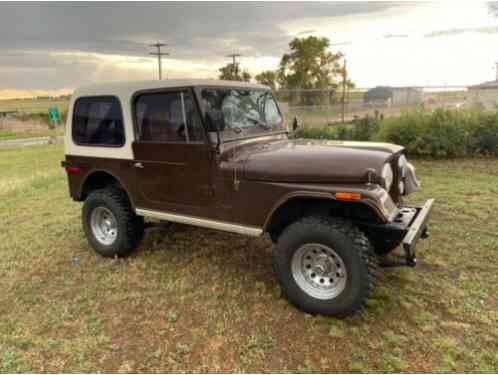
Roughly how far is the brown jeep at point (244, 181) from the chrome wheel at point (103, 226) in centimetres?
1

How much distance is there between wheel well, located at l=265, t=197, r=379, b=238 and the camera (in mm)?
2980

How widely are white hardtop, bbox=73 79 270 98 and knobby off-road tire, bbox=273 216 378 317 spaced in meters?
1.68

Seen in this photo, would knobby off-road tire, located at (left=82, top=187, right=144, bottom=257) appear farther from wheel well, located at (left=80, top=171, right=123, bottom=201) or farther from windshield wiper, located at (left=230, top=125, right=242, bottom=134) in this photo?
windshield wiper, located at (left=230, top=125, right=242, bottom=134)

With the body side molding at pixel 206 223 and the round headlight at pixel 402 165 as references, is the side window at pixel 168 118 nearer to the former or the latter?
the body side molding at pixel 206 223

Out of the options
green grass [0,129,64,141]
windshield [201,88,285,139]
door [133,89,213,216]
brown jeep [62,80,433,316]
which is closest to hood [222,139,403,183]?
brown jeep [62,80,433,316]

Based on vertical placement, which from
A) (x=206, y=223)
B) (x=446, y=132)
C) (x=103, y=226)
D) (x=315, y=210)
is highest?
(x=446, y=132)

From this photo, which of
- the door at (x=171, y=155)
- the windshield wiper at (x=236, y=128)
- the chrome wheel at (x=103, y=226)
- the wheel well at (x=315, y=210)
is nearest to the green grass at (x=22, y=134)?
the chrome wheel at (x=103, y=226)

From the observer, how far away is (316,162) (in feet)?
9.41

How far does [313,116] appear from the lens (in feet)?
57.3

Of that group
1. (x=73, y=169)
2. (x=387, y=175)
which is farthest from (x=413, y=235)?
(x=73, y=169)

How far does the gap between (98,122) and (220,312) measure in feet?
8.29

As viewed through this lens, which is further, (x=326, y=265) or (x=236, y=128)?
(x=236, y=128)

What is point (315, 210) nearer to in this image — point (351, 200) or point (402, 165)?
point (351, 200)

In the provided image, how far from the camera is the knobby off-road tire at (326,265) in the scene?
2.68 m
